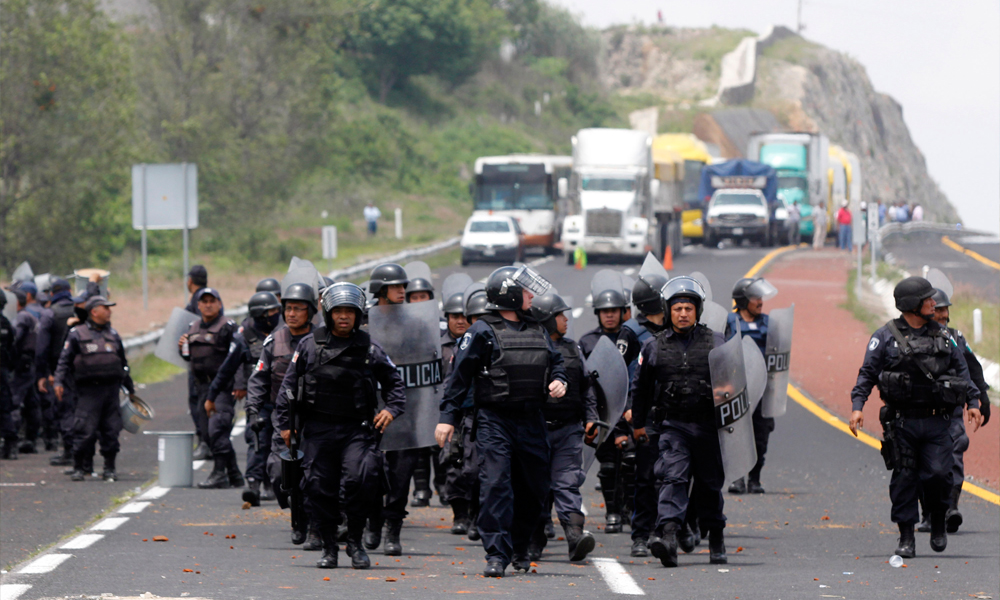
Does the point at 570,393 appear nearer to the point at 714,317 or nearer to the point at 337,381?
the point at 337,381

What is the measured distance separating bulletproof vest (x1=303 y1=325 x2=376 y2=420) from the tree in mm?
23964

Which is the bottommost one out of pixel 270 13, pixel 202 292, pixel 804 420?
pixel 804 420

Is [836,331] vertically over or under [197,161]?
under

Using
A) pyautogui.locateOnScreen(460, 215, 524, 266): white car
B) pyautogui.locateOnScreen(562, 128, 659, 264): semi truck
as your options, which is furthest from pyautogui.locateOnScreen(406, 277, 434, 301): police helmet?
pyautogui.locateOnScreen(562, 128, 659, 264): semi truck

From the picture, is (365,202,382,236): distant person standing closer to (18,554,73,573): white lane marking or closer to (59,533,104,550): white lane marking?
(59,533,104,550): white lane marking

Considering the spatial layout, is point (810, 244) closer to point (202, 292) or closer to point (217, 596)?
point (202, 292)

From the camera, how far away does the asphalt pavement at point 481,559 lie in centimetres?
889

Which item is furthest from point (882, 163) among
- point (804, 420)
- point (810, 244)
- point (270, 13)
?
point (804, 420)

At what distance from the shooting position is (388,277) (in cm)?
1126

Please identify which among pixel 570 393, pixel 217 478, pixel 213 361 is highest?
pixel 570 393

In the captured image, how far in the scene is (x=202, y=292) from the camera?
1417 cm

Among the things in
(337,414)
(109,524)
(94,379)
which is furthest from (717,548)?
(94,379)

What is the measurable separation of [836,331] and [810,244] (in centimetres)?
2848

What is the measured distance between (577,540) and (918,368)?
2697 millimetres
